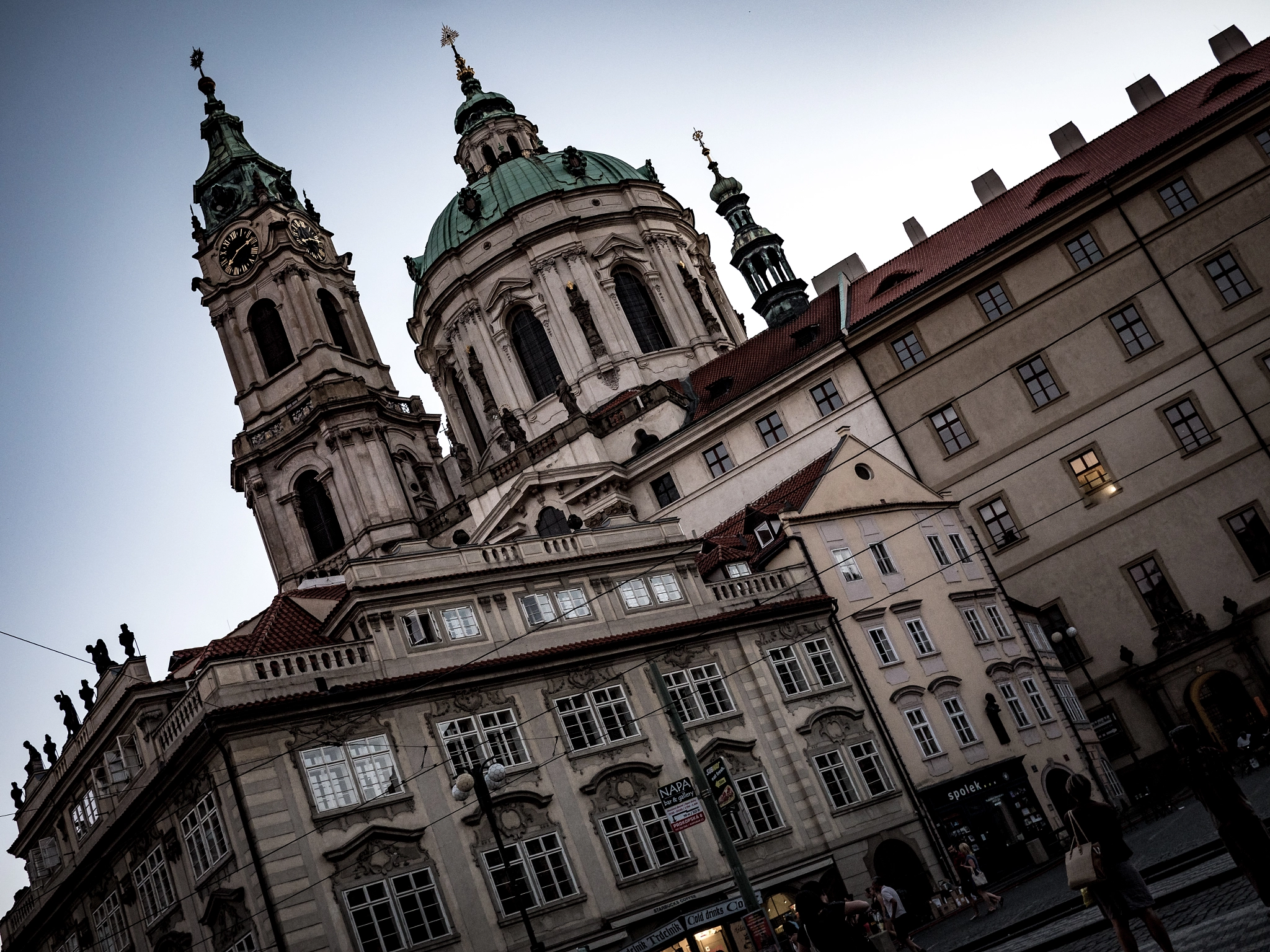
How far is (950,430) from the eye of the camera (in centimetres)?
4938

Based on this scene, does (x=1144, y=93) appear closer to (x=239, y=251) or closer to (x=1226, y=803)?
(x=239, y=251)

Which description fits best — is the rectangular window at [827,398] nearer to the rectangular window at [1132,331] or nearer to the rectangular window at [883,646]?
the rectangular window at [1132,331]

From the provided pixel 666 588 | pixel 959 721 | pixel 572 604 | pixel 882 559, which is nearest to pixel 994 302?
pixel 882 559

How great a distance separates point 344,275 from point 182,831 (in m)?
46.0

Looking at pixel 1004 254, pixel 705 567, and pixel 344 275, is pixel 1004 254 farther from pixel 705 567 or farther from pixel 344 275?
pixel 344 275

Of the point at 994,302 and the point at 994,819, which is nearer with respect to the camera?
the point at 994,819

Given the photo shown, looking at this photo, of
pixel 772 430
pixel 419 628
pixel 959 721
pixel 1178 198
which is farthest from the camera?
pixel 772 430

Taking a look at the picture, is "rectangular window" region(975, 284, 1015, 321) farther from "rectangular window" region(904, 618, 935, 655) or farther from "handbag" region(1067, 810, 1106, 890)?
"handbag" region(1067, 810, 1106, 890)

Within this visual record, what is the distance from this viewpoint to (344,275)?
7075 cm

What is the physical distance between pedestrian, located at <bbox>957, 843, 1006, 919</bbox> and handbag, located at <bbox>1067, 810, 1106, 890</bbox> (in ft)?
55.5

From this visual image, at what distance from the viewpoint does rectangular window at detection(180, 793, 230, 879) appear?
2736 centimetres

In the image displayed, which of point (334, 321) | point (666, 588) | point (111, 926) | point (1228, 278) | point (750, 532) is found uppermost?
point (334, 321)

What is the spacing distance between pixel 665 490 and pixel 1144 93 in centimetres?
2640

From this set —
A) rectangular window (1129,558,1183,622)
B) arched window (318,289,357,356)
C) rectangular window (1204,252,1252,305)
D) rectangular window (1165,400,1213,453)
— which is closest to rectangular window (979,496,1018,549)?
rectangular window (1129,558,1183,622)
